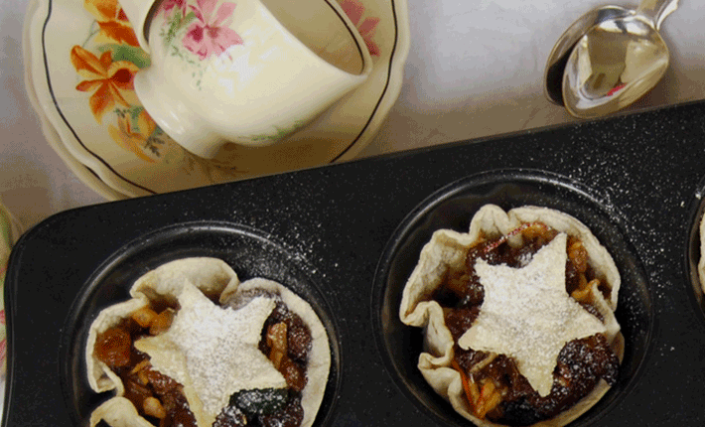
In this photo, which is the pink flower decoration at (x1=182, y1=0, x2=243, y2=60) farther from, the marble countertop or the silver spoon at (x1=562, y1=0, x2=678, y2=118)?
the silver spoon at (x1=562, y1=0, x2=678, y2=118)

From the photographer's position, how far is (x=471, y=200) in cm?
117

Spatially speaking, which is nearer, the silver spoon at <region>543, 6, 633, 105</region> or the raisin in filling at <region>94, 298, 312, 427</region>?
the raisin in filling at <region>94, 298, 312, 427</region>

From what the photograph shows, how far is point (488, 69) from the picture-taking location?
4.67ft

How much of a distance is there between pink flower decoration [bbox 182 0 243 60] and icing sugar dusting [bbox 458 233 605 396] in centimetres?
54

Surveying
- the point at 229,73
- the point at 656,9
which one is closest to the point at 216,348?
the point at 229,73

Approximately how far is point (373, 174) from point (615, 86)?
1.94 feet

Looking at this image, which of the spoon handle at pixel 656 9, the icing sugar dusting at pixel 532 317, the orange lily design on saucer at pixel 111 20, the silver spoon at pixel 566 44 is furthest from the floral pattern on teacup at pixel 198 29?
the spoon handle at pixel 656 9

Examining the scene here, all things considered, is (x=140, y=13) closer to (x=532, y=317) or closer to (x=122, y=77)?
(x=122, y=77)

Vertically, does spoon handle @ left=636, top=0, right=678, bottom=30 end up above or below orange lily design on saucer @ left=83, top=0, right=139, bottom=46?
below

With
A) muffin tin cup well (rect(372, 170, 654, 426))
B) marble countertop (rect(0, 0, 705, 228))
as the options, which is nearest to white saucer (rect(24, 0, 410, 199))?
marble countertop (rect(0, 0, 705, 228))

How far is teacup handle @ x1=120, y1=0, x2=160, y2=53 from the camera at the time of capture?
3.43 ft

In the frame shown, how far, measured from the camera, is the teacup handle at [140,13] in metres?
1.05

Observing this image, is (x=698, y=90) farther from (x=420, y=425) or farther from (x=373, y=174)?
(x=420, y=425)

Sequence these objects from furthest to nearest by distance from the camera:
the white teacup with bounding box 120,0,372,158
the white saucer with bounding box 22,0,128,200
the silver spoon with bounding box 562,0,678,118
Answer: the silver spoon with bounding box 562,0,678,118 → the white saucer with bounding box 22,0,128,200 → the white teacup with bounding box 120,0,372,158
